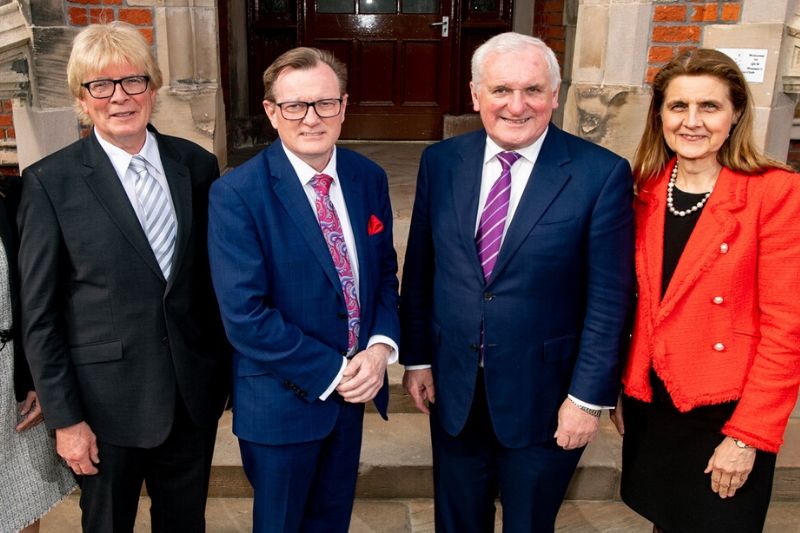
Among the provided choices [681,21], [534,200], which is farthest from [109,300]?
[681,21]

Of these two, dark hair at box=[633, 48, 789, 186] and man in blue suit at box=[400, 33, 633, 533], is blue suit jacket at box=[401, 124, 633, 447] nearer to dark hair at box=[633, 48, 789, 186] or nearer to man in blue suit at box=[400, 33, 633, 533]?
man in blue suit at box=[400, 33, 633, 533]

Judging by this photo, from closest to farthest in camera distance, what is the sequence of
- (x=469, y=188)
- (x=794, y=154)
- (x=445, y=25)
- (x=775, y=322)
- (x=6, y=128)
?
(x=775, y=322) → (x=469, y=188) → (x=6, y=128) → (x=794, y=154) → (x=445, y=25)

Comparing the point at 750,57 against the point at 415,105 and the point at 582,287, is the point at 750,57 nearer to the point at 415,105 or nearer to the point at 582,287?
the point at 582,287

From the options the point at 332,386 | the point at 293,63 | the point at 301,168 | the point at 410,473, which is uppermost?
the point at 293,63

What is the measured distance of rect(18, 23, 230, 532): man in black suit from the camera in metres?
1.95

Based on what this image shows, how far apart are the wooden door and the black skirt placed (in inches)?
218

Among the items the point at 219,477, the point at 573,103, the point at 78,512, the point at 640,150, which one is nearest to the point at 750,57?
the point at 573,103

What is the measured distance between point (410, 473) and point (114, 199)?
190cm

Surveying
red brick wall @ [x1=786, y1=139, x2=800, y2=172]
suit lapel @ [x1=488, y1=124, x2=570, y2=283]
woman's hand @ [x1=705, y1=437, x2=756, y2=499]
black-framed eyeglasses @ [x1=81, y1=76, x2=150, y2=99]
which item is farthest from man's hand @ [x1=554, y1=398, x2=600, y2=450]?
red brick wall @ [x1=786, y1=139, x2=800, y2=172]

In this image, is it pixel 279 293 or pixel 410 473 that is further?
pixel 410 473

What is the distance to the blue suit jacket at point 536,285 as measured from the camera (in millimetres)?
2002

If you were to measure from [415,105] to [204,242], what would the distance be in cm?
555

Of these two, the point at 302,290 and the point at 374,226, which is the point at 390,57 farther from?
the point at 302,290

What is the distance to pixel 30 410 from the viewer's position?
2148 millimetres
